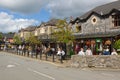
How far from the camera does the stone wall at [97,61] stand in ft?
74.5

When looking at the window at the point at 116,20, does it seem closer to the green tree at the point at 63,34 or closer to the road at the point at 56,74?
the green tree at the point at 63,34

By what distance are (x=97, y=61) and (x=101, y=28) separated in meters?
16.4

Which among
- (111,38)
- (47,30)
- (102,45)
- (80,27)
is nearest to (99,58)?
(111,38)

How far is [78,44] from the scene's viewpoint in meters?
42.6

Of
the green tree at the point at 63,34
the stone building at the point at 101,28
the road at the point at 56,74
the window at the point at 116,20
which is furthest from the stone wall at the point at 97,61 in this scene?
the window at the point at 116,20

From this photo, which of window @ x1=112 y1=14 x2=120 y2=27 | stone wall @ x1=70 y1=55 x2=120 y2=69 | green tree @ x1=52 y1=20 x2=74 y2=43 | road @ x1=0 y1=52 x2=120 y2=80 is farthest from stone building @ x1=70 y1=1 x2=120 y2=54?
road @ x1=0 y1=52 x2=120 y2=80

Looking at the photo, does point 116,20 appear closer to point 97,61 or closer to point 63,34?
point 63,34

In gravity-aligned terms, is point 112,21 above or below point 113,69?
above

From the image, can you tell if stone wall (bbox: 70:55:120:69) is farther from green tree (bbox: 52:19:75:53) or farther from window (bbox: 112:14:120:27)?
window (bbox: 112:14:120:27)

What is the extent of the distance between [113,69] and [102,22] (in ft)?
58.3

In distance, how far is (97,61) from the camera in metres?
23.5

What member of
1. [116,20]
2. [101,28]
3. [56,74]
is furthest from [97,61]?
[101,28]

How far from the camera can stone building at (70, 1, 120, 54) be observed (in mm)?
35562

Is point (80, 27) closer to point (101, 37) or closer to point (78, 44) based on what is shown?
point (78, 44)
